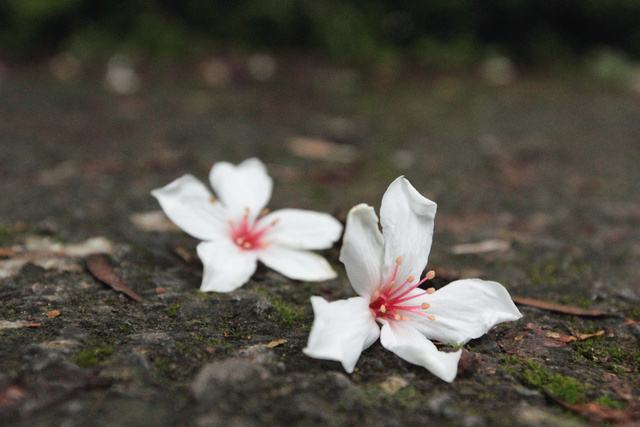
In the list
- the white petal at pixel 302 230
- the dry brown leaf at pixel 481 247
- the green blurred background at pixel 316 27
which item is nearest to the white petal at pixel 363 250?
the white petal at pixel 302 230

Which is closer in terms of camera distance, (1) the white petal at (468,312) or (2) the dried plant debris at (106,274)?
(1) the white petal at (468,312)

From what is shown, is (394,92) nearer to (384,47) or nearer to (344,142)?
(384,47)

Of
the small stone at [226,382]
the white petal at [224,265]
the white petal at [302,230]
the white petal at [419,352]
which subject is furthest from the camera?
the white petal at [302,230]

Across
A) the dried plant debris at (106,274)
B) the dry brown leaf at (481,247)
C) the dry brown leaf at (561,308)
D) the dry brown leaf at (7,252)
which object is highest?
the dry brown leaf at (7,252)

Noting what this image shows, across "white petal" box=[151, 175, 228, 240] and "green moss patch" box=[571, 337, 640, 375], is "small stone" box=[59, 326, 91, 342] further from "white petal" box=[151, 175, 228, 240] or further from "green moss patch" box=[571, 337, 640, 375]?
"green moss patch" box=[571, 337, 640, 375]

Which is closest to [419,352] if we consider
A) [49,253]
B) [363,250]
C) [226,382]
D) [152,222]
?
[363,250]

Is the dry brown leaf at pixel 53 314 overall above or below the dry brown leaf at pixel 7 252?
below

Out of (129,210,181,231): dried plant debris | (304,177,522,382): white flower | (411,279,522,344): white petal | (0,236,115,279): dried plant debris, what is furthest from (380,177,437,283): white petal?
(129,210,181,231): dried plant debris

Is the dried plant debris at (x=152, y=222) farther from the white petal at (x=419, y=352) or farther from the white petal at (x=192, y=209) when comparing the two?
the white petal at (x=419, y=352)
